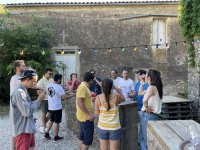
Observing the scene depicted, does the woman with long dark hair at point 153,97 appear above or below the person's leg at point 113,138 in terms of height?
above

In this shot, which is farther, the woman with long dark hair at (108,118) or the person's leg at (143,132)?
the person's leg at (143,132)

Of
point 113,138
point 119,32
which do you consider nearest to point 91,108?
point 113,138

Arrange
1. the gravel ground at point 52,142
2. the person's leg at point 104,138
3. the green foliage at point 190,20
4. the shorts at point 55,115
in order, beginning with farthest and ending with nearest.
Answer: the green foliage at point 190,20
the shorts at point 55,115
the gravel ground at point 52,142
the person's leg at point 104,138

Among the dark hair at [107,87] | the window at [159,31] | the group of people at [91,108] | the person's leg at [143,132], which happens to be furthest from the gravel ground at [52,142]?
the window at [159,31]

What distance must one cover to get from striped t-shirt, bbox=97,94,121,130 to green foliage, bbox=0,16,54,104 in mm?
10010

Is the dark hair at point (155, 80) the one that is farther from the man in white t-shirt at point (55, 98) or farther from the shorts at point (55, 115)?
the shorts at point (55, 115)

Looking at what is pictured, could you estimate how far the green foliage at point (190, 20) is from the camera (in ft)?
33.6

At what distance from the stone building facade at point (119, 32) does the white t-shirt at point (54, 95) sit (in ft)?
30.5

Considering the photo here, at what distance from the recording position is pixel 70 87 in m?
9.96

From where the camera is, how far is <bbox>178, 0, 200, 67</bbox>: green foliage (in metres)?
10.2

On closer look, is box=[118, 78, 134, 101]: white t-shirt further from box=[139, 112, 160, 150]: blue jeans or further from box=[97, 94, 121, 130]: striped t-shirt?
box=[97, 94, 121, 130]: striped t-shirt

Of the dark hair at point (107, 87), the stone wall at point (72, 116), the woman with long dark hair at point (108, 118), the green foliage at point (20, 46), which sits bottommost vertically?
the stone wall at point (72, 116)

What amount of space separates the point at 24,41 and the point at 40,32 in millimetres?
870

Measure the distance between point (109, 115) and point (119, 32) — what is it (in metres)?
12.1
